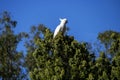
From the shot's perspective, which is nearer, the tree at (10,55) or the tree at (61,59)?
the tree at (61,59)

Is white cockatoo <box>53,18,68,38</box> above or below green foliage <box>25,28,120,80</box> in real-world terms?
above

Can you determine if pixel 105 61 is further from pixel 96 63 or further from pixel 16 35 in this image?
pixel 16 35

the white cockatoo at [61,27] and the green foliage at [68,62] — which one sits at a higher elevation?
the white cockatoo at [61,27]

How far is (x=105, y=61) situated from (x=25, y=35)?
12600mm

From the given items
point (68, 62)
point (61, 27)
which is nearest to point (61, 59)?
point (68, 62)

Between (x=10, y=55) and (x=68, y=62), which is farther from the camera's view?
(x=10, y=55)

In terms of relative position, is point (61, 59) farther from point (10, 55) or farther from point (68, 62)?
point (10, 55)

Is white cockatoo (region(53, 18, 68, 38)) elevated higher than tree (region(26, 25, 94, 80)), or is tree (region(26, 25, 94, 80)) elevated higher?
white cockatoo (region(53, 18, 68, 38))

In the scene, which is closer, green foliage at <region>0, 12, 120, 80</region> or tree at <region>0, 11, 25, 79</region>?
green foliage at <region>0, 12, 120, 80</region>

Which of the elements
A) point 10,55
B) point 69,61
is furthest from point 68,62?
point 10,55

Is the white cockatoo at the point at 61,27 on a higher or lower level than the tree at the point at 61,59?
higher

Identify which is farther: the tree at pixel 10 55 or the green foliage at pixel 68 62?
the tree at pixel 10 55

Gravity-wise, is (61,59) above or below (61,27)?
below

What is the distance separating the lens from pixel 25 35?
116ft
